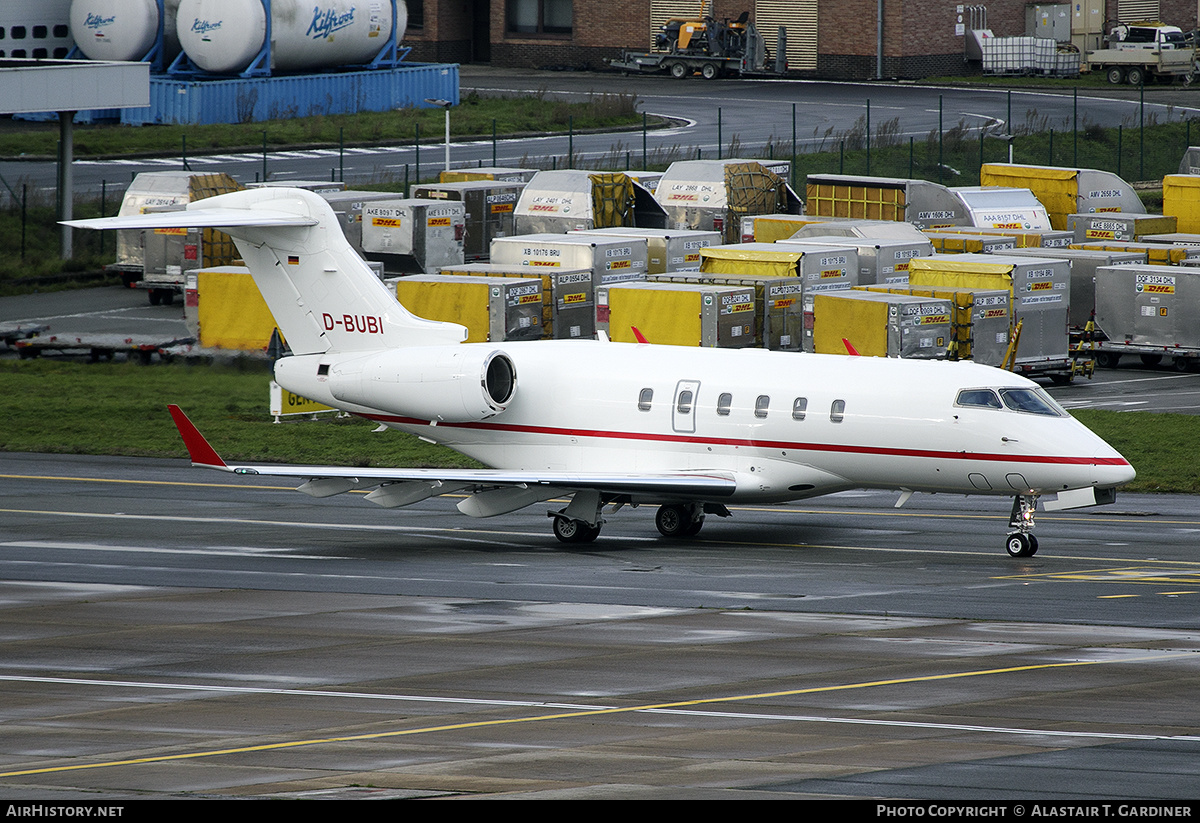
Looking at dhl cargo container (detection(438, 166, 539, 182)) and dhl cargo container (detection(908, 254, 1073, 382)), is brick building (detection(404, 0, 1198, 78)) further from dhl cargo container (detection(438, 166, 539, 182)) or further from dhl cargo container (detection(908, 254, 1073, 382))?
dhl cargo container (detection(908, 254, 1073, 382))

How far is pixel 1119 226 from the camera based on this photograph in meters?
61.7

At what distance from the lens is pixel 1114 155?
282ft

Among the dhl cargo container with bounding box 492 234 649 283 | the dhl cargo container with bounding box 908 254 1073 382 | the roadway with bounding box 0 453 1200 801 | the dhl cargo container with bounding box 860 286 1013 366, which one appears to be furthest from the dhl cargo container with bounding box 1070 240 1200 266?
the roadway with bounding box 0 453 1200 801

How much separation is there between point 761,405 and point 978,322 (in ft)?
64.7

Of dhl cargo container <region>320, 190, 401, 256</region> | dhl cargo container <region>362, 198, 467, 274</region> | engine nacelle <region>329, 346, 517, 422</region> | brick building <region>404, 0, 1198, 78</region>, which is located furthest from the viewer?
brick building <region>404, 0, 1198, 78</region>

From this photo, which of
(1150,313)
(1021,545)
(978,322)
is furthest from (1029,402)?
(1150,313)

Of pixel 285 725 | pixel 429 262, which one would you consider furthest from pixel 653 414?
pixel 429 262

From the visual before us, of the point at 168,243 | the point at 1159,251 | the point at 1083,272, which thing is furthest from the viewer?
the point at 168,243

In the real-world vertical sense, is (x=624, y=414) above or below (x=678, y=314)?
below

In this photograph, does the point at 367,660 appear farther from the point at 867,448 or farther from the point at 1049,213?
the point at 1049,213

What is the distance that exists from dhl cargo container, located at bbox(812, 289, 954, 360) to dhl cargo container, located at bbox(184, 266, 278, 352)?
49.3 ft

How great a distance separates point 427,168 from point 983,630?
58.8m

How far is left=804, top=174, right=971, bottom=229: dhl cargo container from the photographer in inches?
2463

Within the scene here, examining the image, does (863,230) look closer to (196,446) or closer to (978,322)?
(978,322)
